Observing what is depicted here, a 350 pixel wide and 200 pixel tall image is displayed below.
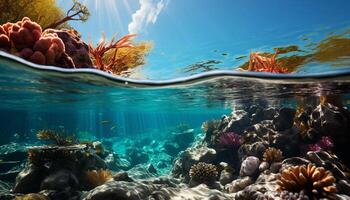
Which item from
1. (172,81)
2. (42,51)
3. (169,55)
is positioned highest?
(169,55)

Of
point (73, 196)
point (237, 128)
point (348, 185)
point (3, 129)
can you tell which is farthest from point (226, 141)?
point (3, 129)

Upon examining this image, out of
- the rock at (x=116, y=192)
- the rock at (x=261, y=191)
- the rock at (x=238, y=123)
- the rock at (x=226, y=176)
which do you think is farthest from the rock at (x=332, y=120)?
the rock at (x=116, y=192)

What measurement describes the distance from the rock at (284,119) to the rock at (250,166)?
2.96 metres

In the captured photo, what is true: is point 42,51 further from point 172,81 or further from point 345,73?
point 345,73

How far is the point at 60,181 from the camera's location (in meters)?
10.9

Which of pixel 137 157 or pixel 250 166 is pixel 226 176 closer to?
pixel 250 166

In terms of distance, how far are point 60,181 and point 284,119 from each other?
11868 mm

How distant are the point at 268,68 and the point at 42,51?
352 inches

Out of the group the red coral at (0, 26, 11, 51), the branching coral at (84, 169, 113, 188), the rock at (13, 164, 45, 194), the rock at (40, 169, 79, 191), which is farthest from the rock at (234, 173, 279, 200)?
the red coral at (0, 26, 11, 51)

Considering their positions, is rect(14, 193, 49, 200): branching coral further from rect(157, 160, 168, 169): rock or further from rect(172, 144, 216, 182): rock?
rect(157, 160, 168, 169): rock

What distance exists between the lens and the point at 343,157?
39.1 feet

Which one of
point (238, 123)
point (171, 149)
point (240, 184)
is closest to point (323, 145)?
point (240, 184)

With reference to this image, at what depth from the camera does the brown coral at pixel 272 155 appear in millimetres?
11766

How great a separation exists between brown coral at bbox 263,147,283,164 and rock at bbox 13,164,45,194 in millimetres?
10336
